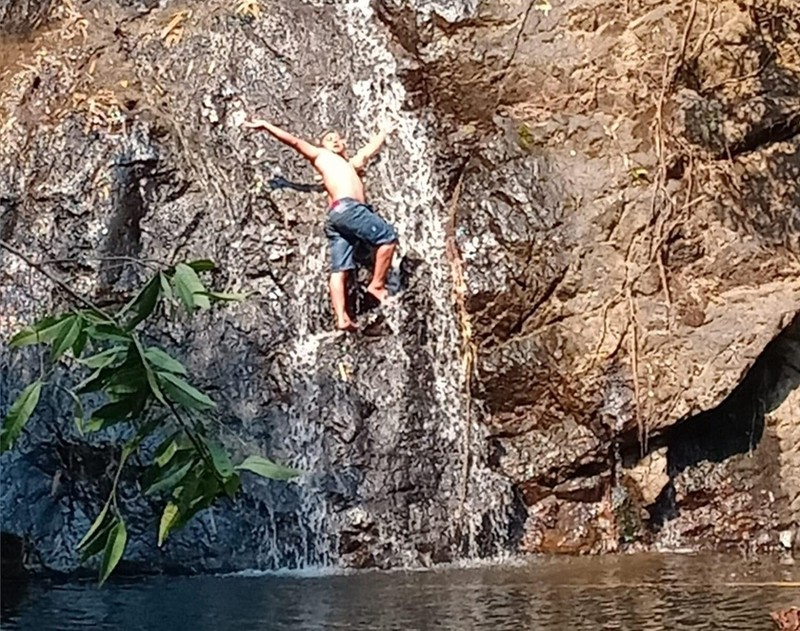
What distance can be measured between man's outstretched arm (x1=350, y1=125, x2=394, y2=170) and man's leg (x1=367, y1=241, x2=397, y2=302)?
2.08ft

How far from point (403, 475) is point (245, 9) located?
11.7ft

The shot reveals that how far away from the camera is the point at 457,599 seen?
568 cm

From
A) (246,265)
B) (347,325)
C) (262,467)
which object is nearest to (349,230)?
(347,325)

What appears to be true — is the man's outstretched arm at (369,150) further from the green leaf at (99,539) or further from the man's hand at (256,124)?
the green leaf at (99,539)

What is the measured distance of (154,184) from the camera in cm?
780

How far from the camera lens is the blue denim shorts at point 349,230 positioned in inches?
294

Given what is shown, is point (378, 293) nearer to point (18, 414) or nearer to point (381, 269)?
point (381, 269)

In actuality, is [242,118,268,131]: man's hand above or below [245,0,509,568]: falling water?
above

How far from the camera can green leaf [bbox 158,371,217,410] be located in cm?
175

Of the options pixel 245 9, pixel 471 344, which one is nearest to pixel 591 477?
pixel 471 344

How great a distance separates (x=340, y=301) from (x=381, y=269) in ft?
1.15

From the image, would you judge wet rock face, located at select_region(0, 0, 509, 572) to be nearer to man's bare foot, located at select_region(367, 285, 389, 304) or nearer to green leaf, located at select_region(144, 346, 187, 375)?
man's bare foot, located at select_region(367, 285, 389, 304)

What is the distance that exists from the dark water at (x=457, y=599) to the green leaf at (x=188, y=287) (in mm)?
3539

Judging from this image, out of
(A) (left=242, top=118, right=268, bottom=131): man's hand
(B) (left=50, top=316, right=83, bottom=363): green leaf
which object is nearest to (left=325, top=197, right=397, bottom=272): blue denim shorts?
(A) (left=242, top=118, right=268, bottom=131): man's hand
